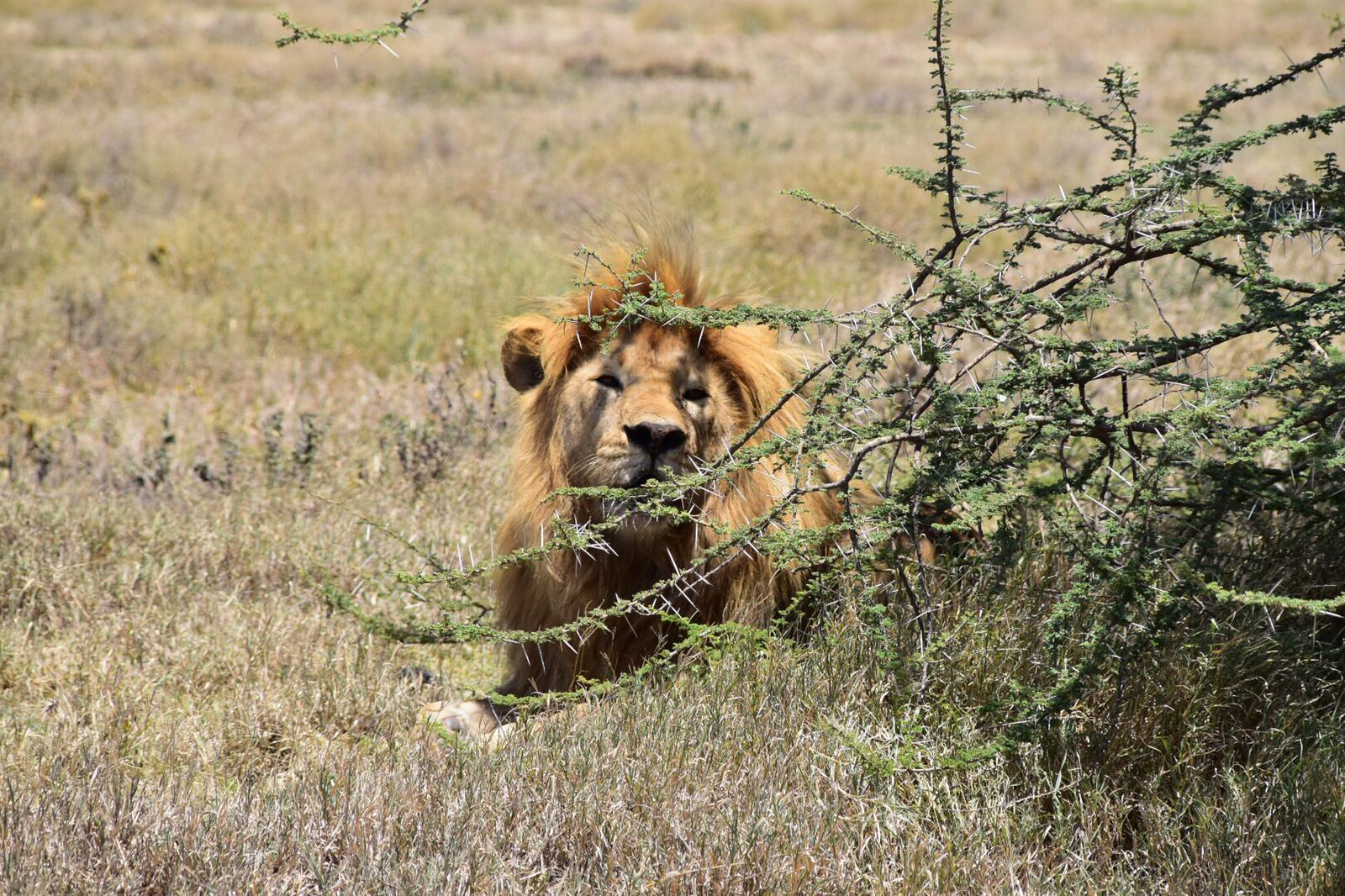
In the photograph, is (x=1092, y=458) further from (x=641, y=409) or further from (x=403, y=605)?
(x=403, y=605)

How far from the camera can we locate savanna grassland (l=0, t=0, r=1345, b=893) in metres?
3.04

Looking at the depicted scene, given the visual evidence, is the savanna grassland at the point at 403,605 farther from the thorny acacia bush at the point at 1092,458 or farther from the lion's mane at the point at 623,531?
the lion's mane at the point at 623,531

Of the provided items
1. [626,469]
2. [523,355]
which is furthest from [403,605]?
[626,469]

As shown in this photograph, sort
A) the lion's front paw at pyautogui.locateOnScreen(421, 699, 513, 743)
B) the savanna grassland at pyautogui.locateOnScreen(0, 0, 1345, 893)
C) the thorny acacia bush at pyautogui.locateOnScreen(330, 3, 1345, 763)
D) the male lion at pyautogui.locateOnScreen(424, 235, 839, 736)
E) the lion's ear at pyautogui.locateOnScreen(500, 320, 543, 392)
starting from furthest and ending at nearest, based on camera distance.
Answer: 1. the lion's ear at pyautogui.locateOnScreen(500, 320, 543, 392)
2. the lion's front paw at pyautogui.locateOnScreen(421, 699, 513, 743)
3. the male lion at pyautogui.locateOnScreen(424, 235, 839, 736)
4. the thorny acacia bush at pyautogui.locateOnScreen(330, 3, 1345, 763)
5. the savanna grassland at pyautogui.locateOnScreen(0, 0, 1345, 893)

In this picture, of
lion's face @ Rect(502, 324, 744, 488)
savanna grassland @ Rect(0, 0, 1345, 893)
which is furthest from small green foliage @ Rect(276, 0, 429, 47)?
savanna grassland @ Rect(0, 0, 1345, 893)

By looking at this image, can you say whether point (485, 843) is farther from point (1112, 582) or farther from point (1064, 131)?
point (1064, 131)

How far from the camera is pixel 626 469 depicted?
12.9 ft

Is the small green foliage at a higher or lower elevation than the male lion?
higher

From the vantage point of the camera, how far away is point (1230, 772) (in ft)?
10.4

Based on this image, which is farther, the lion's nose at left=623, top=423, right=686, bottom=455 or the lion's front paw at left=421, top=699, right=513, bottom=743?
the lion's front paw at left=421, top=699, right=513, bottom=743

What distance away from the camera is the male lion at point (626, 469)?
4086 millimetres

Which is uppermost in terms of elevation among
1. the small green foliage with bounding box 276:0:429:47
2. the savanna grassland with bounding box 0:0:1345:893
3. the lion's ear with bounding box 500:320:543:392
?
the small green foliage with bounding box 276:0:429:47

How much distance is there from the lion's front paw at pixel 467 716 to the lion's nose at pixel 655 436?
1.02m

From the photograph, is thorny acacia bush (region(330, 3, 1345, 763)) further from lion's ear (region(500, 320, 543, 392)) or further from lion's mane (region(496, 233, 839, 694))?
lion's ear (region(500, 320, 543, 392))
